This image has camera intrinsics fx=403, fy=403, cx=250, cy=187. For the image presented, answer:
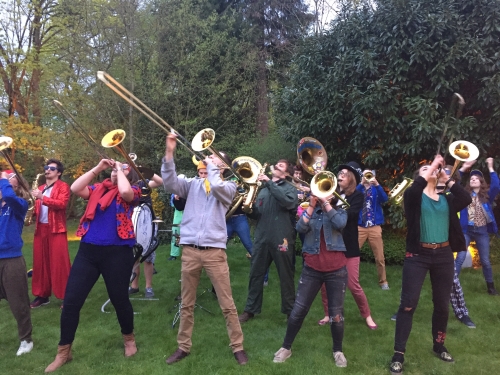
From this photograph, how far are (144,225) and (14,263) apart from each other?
1.62 metres

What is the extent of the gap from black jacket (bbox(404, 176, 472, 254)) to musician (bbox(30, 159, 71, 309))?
4.38m

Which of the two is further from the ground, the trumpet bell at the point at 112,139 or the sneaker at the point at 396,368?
the trumpet bell at the point at 112,139

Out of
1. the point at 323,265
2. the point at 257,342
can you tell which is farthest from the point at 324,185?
the point at 257,342

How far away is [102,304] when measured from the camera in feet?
19.9

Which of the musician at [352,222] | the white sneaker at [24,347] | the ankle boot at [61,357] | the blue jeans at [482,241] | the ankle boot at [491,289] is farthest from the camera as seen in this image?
the ankle boot at [491,289]

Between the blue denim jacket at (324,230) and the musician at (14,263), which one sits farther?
the musician at (14,263)

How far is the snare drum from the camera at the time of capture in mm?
5340

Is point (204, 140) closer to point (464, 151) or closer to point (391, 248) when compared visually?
point (464, 151)

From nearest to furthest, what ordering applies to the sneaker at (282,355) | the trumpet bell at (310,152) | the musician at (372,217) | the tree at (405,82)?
the sneaker at (282,355) < the trumpet bell at (310,152) < the musician at (372,217) < the tree at (405,82)

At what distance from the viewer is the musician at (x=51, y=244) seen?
556 centimetres

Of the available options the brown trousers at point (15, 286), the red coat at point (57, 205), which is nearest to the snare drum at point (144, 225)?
the red coat at point (57, 205)

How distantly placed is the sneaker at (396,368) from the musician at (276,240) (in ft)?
4.87

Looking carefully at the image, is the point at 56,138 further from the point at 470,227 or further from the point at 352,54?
the point at 470,227

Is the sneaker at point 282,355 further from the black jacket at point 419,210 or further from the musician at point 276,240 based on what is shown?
the black jacket at point 419,210
